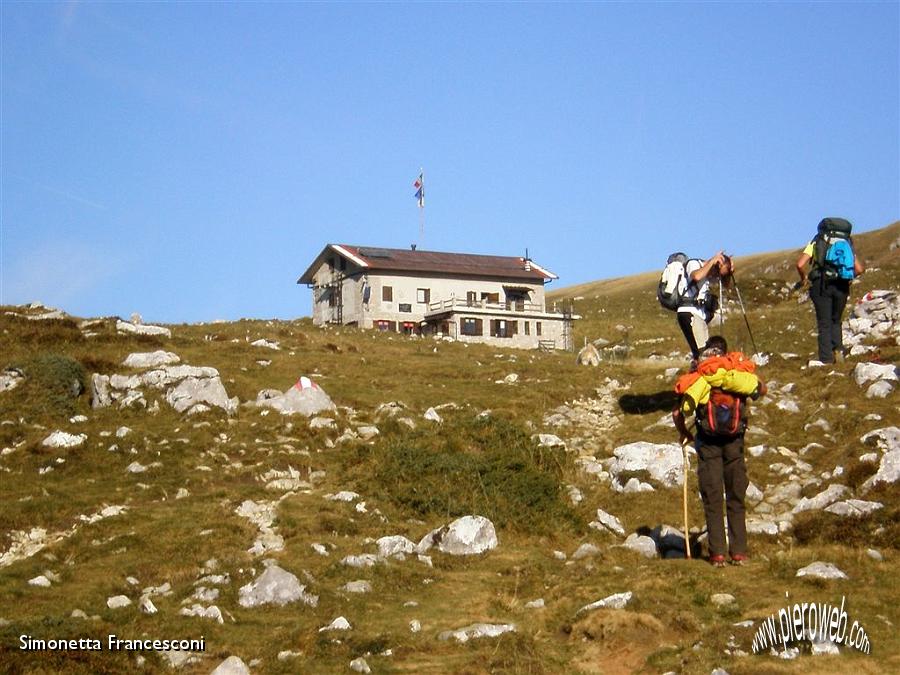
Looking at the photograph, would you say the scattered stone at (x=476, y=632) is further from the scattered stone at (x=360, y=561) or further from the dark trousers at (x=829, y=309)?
the dark trousers at (x=829, y=309)

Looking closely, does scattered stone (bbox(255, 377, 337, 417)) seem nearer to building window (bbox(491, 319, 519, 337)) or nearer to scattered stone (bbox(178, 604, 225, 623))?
scattered stone (bbox(178, 604, 225, 623))

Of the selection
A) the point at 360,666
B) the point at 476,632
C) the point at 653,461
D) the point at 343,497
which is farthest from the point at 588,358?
the point at 360,666

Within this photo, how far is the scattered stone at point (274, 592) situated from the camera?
48.5 ft

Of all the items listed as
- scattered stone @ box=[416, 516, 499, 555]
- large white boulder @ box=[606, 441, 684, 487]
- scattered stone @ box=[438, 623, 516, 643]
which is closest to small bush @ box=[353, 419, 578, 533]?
scattered stone @ box=[416, 516, 499, 555]

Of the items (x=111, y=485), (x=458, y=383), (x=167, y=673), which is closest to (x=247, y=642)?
(x=167, y=673)

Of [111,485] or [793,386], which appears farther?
[793,386]

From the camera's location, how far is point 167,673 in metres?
12.1

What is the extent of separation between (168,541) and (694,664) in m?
9.90

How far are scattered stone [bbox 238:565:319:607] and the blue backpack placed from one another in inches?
669

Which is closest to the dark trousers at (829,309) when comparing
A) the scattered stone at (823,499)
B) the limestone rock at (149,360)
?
the scattered stone at (823,499)

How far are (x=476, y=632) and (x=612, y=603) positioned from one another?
5.61 ft

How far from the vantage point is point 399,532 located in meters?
19.0

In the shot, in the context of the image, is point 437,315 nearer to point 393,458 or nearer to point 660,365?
point 660,365

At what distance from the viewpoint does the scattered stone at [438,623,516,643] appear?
12867 millimetres
